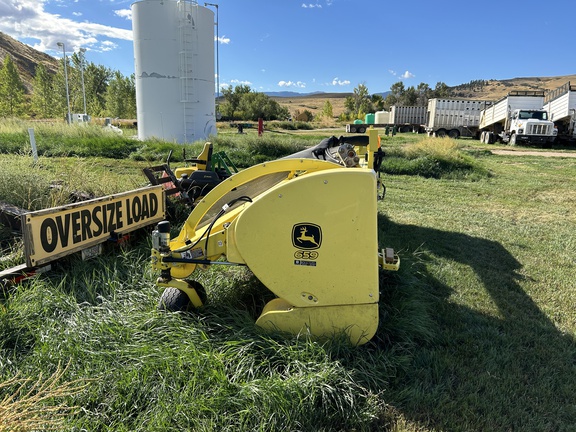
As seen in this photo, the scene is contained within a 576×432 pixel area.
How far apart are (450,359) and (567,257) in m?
3.56

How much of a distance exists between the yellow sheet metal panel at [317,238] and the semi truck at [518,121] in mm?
25816

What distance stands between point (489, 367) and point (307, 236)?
5.37 feet

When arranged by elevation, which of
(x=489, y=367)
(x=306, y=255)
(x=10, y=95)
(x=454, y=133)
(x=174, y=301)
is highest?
(x=10, y=95)

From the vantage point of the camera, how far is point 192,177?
20.9ft

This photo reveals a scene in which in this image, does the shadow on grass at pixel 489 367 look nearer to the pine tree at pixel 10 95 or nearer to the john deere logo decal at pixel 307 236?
the john deere logo decal at pixel 307 236

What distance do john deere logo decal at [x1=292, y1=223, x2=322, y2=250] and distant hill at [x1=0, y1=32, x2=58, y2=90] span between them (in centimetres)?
12239

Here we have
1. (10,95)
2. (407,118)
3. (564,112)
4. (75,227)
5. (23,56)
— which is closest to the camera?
(75,227)

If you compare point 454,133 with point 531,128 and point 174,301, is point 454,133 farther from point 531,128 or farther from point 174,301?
point 174,301

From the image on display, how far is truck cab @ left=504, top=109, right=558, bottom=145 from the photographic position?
77.7ft

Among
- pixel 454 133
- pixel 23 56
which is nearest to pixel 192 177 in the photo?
pixel 454 133

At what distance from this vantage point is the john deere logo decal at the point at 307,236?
2674 mm

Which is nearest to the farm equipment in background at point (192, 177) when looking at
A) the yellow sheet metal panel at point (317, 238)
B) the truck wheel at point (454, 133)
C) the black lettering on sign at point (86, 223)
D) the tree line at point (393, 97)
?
the black lettering on sign at point (86, 223)

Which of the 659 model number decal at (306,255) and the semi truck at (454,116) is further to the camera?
the semi truck at (454,116)

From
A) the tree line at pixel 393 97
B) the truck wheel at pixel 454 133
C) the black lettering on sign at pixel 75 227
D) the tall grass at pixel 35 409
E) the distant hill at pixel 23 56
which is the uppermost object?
the distant hill at pixel 23 56
